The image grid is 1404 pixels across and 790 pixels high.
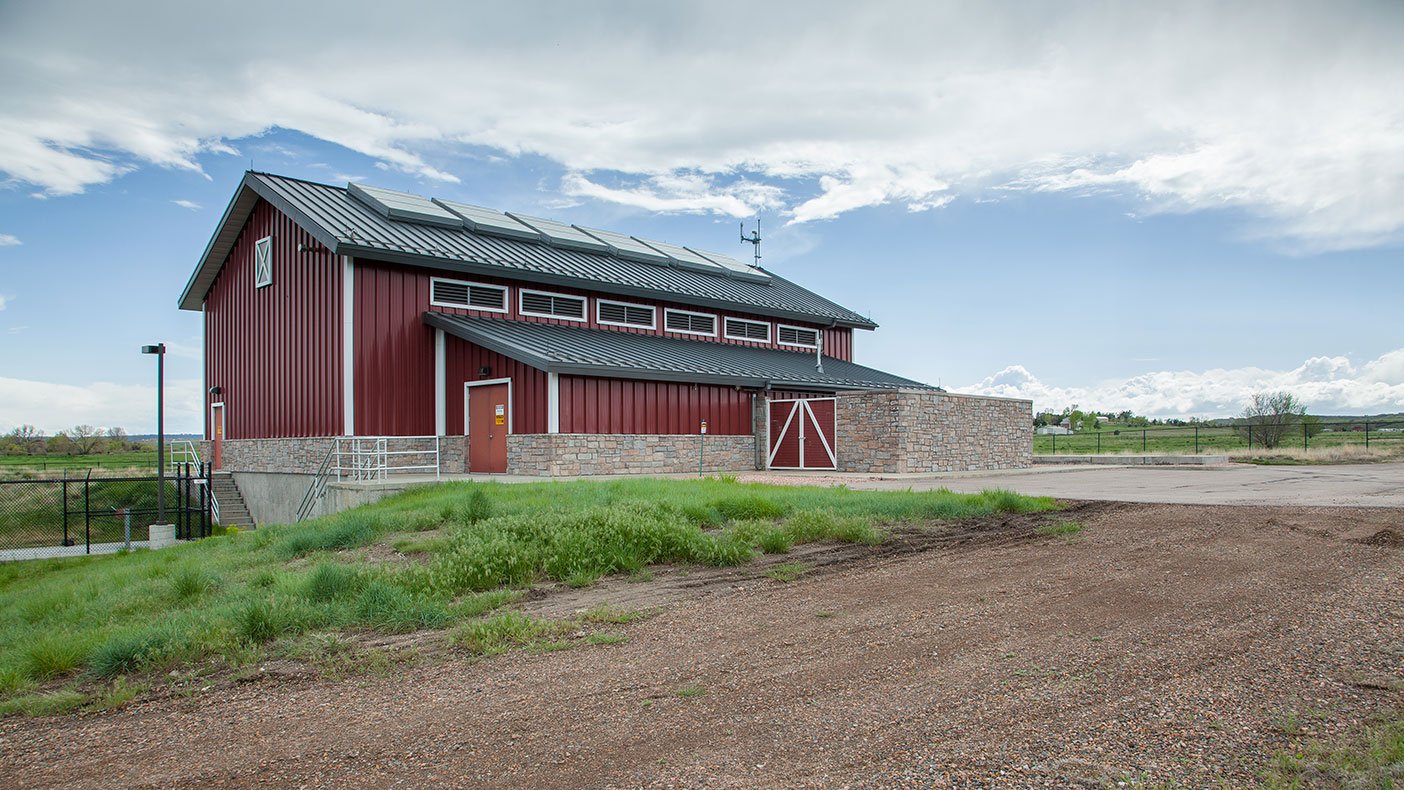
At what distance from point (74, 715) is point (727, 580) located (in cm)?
474

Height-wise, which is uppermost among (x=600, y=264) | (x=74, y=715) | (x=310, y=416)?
(x=600, y=264)

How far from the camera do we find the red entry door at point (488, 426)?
19250mm

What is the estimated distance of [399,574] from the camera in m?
7.34

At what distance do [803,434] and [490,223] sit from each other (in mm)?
10623

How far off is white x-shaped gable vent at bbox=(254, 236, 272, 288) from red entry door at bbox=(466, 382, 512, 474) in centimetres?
695

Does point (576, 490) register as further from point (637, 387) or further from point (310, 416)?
point (310, 416)

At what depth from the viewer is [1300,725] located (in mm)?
3852

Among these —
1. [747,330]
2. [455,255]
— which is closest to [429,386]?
[455,255]

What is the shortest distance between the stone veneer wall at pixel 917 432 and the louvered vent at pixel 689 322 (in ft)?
20.1

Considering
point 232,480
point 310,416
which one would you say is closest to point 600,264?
point 310,416

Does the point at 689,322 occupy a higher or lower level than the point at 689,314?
lower

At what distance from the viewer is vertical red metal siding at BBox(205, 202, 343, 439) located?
19.7 m

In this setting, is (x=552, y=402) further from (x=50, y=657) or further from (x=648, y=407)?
(x=50, y=657)

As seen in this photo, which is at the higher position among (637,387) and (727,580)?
(637,387)
